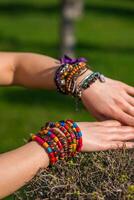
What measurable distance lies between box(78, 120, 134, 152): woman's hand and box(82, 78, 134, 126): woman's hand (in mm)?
177

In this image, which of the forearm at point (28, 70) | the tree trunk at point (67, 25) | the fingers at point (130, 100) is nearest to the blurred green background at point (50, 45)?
the tree trunk at point (67, 25)

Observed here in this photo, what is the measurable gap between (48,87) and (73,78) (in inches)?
7.7

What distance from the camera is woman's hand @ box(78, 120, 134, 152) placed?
262 centimetres

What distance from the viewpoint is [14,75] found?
3.29 m

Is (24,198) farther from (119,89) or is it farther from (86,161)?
(119,89)

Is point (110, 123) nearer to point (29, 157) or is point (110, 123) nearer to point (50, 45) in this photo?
point (29, 157)

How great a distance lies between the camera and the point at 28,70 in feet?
10.5

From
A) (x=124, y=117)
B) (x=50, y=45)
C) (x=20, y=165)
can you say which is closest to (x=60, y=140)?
(x=20, y=165)

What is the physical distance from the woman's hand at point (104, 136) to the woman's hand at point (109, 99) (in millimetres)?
177

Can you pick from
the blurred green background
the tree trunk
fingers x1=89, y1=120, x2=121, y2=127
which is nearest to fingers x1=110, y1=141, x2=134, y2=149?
fingers x1=89, y1=120, x2=121, y2=127

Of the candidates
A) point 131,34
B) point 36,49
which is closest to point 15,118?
point 36,49

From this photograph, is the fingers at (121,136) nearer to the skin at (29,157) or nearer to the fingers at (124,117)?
the skin at (29,157)

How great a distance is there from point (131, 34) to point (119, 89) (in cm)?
1952

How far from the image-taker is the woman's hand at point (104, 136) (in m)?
2.62
